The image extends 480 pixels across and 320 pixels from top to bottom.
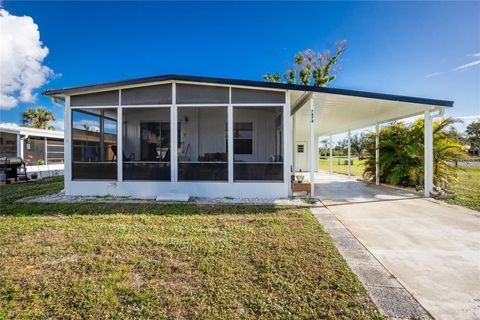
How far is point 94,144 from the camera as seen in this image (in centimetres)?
725

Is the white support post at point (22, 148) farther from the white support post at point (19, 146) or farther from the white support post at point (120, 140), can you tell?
the white support post at point (120, 140)

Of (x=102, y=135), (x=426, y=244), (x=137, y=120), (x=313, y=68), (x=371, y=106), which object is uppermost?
(x=313, y=68)

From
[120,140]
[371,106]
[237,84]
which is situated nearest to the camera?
[237,84]

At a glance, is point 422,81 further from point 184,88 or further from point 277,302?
point 277,302

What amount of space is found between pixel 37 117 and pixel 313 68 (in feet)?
109

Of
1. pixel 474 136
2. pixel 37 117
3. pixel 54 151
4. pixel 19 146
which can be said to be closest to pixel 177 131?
pixel 19 146

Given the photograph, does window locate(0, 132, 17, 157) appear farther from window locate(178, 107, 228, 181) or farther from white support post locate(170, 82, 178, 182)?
white support post locate(170, 82, 178, 182)

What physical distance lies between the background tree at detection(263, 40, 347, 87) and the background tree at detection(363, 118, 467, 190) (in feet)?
50.7

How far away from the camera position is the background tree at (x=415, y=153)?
7.61 metres

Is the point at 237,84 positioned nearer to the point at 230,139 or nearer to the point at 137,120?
the point at 230,139

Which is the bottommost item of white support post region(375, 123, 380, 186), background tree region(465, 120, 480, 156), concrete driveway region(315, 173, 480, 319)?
concrete driveway region(315, 173, 480, 319)

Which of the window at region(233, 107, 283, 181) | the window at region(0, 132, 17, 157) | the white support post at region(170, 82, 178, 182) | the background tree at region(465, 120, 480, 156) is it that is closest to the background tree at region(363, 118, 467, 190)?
the window at region(233, 107, 283, 181)

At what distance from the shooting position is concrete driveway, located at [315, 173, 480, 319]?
87.0 inches

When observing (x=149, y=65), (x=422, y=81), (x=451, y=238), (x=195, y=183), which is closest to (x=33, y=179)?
(x=195, y=183)
